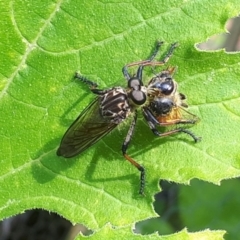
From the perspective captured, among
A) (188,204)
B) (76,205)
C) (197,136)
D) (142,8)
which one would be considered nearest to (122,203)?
(76,205)

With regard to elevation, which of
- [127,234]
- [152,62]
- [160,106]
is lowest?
[127,234]

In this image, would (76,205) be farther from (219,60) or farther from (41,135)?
(219,60)

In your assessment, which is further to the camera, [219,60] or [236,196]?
[236,196]

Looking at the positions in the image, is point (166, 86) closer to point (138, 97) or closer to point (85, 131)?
point (138, 97)

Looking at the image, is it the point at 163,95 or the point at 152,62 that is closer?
the point at 152,62

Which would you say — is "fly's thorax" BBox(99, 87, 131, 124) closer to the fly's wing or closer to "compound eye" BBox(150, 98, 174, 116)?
the fly's wing

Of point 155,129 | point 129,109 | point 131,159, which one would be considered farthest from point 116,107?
point 131,159
